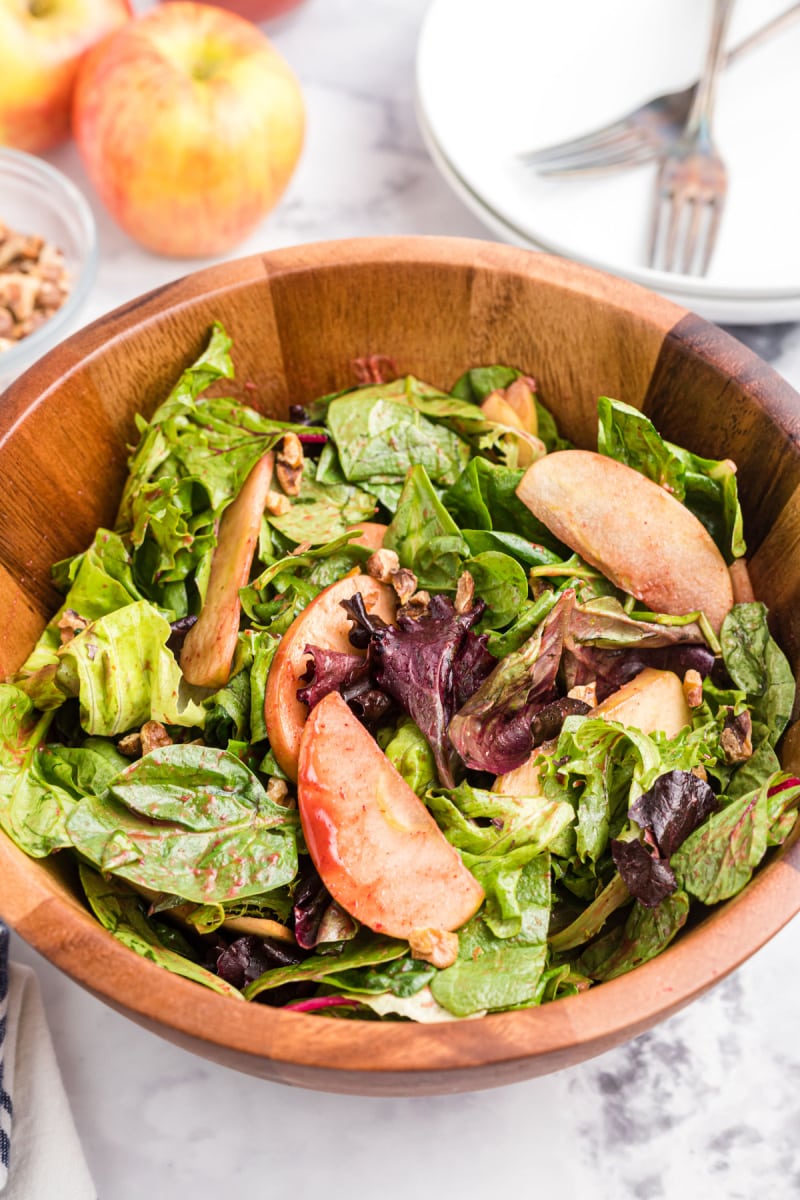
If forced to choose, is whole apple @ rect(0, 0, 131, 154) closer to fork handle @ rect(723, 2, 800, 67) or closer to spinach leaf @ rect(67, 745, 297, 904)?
fork handle @ rect(723, 2, 800, 67)

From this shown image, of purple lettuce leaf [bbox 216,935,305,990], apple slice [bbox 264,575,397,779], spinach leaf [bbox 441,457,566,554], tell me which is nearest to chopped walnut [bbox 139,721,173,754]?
apple slice [bbox 264,575,397,779]

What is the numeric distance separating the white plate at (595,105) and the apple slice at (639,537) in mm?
736

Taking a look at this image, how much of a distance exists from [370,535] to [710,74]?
4.30ft

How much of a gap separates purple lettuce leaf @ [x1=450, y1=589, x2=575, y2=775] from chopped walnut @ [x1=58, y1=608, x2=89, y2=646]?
48cm

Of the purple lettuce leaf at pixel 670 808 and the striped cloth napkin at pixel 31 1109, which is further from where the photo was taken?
the striped cloth napkin at pixel 31 1109

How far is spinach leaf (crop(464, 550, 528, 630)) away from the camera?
4.53ft

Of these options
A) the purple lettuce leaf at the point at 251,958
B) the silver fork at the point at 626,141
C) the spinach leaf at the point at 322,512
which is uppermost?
the silver fork at the point at 626,141

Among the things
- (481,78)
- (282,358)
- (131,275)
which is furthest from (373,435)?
(481,78)

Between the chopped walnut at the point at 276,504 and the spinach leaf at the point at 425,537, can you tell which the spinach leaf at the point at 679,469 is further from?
the chopped walnut at the point at 276,504

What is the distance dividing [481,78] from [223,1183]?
6.57 ft

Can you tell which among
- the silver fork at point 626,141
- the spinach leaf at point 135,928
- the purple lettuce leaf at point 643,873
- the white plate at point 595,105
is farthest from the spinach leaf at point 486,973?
the silver fork at point 626,141

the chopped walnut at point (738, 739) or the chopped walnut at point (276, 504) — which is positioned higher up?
the chopped walnut at point (276, 504)

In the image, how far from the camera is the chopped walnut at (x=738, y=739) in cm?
132

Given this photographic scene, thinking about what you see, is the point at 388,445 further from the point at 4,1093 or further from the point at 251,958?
the point at 4,1093
